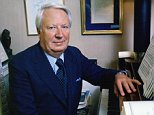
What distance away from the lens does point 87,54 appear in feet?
6.97

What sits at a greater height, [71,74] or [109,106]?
[71,74]

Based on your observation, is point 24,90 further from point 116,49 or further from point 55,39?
point 116,49

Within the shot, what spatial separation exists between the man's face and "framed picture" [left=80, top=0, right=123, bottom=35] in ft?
2.52

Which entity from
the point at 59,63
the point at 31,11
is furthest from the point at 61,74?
the point at 31,11

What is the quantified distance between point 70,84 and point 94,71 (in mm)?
185

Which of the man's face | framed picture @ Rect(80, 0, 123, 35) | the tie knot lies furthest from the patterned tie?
framed picture @ Rect(80, 0, 123, 35)

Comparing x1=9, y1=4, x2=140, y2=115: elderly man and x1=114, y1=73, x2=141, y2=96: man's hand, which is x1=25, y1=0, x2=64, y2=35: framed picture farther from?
x1=114, y1=73, x2=141, y2=96: man's hand

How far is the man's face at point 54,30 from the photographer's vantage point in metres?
1.22

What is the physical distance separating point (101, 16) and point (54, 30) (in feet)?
2.84

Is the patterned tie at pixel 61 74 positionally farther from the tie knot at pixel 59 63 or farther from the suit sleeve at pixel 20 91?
the suit sleeve at pixel 20 91

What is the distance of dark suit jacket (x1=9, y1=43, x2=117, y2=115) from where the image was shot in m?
1.20

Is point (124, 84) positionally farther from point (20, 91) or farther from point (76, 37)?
point (76, 37)

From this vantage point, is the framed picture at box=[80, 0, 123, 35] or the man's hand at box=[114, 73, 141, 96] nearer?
→ the man's hand at box=[114, 73, 141, 96]

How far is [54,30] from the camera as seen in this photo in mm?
1229
